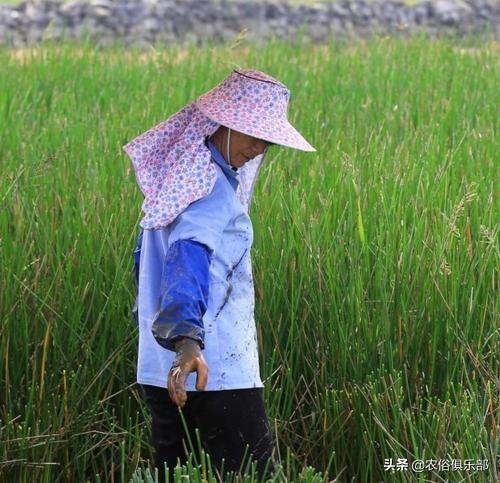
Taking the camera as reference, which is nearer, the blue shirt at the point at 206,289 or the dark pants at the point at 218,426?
the blue shirt at the point at 206,289

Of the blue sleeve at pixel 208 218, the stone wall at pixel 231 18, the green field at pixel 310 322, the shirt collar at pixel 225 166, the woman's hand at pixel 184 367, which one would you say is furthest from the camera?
the stone wall at pixel 231 18

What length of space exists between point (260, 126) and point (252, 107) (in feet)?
0.21

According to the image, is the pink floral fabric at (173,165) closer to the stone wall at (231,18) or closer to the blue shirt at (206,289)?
the blue shirt at (206,289)

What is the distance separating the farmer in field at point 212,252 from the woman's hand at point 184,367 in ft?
0.13

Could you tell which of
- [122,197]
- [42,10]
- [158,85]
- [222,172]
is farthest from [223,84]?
[42,10]

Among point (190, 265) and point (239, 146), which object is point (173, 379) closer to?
point (190, 265)

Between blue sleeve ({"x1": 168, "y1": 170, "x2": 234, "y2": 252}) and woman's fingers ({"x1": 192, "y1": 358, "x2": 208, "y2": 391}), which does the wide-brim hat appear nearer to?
blue sleeve ({"x1": 168, "y1": 170, "x2": 234, "y2": 252})

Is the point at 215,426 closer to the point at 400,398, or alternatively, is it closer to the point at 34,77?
the point at 400,398

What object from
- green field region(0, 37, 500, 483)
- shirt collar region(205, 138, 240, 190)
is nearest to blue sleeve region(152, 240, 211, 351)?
shirt collar region(205, 138, 240, 190)

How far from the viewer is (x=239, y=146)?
7.38 ft

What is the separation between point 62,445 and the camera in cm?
274

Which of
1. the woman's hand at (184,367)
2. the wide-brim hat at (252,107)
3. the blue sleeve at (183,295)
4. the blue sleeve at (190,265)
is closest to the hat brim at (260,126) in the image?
the wide-brim hat at (252,107)

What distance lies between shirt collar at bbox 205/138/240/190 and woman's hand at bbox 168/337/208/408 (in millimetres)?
365

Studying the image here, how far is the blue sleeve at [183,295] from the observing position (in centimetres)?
201
